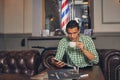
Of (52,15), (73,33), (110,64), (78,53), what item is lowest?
(110,64)

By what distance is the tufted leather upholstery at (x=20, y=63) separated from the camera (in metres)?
2.84

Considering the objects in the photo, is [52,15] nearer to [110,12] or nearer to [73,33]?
[110,12]

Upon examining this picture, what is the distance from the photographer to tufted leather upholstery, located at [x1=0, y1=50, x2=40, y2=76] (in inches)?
112

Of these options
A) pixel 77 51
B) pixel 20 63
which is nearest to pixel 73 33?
pixel 77 51

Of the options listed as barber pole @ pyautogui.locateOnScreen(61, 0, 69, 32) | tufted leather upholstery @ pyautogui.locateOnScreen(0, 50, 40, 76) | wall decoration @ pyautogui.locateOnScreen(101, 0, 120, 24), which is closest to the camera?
tufted leather upholstery @ pyautogui.locateOnScreen(0, 50, 40, 76)

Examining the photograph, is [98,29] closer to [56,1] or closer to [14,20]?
[56,1]

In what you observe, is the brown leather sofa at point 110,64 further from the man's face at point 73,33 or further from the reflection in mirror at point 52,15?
the reflection in mirror at point 52,15

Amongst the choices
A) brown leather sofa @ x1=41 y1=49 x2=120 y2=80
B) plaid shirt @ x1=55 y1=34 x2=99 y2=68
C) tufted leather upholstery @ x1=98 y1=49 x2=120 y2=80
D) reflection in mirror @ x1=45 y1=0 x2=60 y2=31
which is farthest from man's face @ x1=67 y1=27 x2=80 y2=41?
reflection in mirror @ x1=45 y1=0 x2=60 y2=31

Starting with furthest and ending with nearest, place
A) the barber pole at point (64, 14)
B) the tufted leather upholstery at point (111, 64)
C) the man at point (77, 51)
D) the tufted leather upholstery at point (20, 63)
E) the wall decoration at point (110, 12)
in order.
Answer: the barber pole at point (64, 14) → the wall decoration at point (110, 12) → the tufted leather upholstery at point (20, 63) → the tufted leather upholstery at point (111, 64) → the man at point (77, 51)

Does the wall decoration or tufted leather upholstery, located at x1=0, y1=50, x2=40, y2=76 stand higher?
the wall decoration

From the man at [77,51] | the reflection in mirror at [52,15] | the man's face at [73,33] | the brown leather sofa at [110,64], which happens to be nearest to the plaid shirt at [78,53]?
the man at [77,51]

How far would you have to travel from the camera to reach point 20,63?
2.86 meters

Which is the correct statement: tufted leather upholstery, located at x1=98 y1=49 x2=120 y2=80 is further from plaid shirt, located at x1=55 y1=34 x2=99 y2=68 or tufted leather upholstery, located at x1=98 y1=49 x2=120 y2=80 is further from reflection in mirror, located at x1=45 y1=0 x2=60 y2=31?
reflection in mirror, located at x1=45 y1=0 x2=60 y2=31

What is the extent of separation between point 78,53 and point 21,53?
3.08 feet
